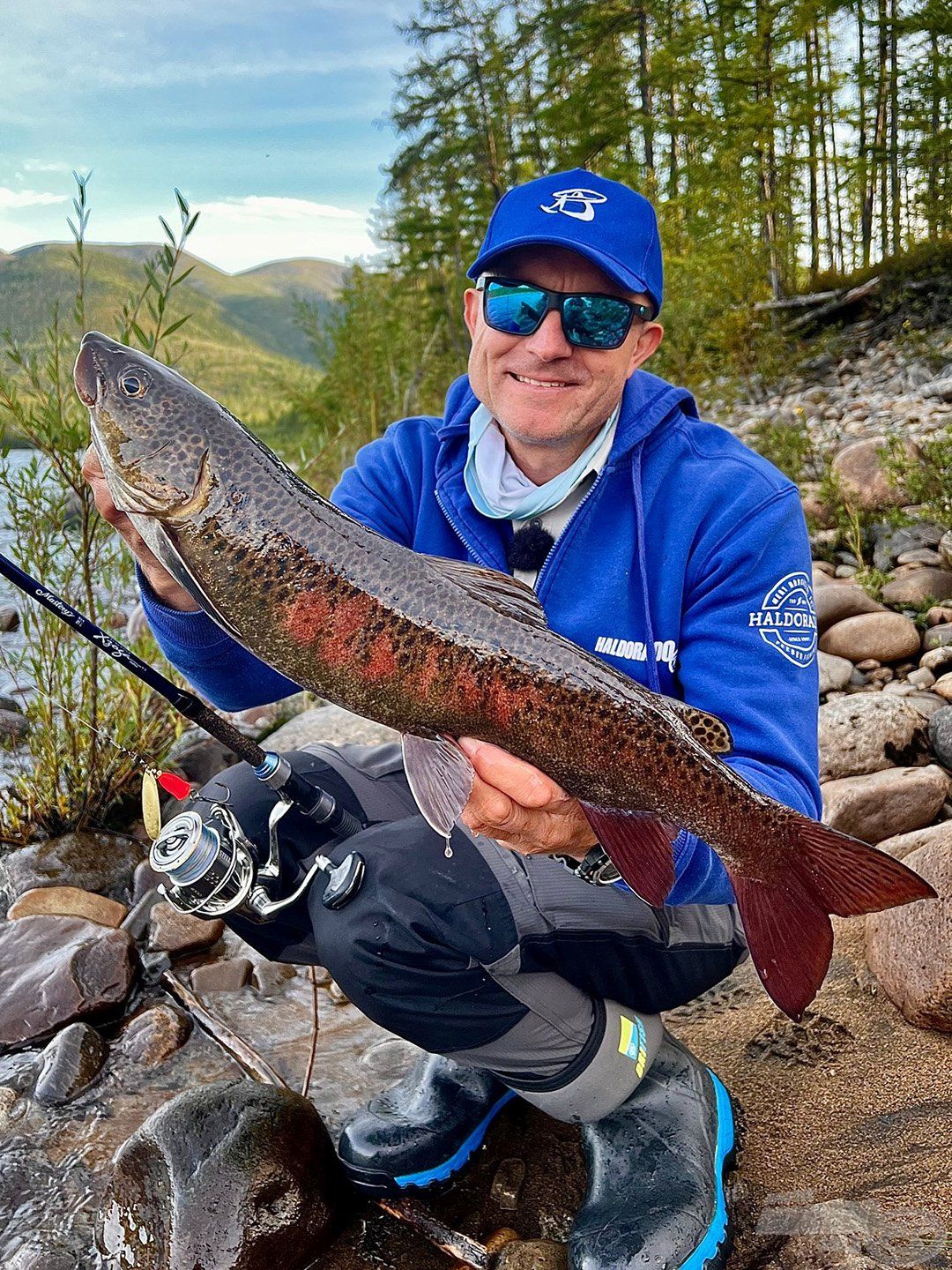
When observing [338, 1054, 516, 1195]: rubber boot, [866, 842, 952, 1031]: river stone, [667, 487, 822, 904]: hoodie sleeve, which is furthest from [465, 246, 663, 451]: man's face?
[338, 1054, 516, 1195]: rubber boot

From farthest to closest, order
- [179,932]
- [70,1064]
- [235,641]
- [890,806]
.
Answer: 1. [179,932]
2. [890,806]
3. [70,1064]
4. [235,641]

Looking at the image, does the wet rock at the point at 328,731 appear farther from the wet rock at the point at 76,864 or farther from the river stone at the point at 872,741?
the river stone at the point at 872,741

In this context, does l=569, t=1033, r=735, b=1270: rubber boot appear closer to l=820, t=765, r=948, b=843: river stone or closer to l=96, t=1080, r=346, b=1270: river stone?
l=96, t=1080, r=346, b=1270: river stone

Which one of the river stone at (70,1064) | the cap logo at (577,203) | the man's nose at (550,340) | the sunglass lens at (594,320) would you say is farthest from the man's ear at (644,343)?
the river stone at (70,1064)

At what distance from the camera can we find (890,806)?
4422 millimetres

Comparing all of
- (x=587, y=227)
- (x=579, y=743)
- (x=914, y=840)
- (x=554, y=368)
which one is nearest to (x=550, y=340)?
(x=554, y=368)

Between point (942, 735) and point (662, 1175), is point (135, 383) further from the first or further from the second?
point (942, 735)

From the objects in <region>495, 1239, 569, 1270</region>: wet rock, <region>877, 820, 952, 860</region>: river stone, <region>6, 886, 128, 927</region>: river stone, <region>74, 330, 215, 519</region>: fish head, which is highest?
<region>74, 330, 215, 519</region>: fish head

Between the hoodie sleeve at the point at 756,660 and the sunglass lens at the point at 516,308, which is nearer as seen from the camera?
the hoodie sleeve at the point at 756,660

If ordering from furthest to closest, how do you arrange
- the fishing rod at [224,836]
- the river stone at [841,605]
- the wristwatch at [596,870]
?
the river stone at [841,605] < the fishing rod at [224,836] < the wristwatch at [596,870]

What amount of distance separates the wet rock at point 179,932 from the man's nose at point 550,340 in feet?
10.6

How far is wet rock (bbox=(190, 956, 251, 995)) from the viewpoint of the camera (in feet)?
14.8

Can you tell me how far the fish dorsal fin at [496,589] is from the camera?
234 centimetres

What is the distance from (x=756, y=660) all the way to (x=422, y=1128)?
187 centimetres
